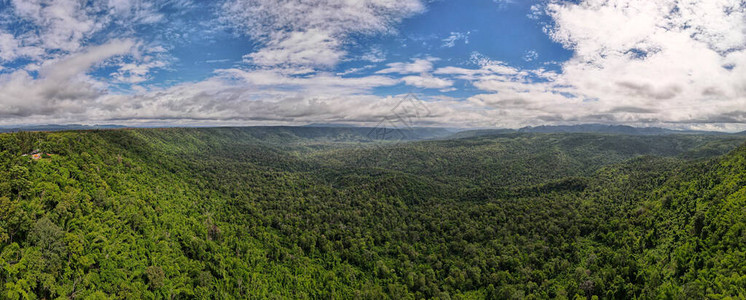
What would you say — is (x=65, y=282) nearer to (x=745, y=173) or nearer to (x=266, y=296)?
(x=266, y=296)

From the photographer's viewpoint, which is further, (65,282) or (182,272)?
(182,272)

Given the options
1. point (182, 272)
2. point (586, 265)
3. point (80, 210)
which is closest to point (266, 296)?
point (182, 272)

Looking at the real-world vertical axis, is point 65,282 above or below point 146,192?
below

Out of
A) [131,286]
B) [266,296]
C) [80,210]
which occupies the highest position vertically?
[80,210]

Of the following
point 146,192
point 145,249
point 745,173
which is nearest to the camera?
point 145,249

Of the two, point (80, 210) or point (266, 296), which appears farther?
point (266, 296)

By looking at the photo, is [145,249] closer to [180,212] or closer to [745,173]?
[180,212]

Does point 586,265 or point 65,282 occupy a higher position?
point 65,282

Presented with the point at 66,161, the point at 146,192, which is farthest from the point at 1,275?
the point at 146,192

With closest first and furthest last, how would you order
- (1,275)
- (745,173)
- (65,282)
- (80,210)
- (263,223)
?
(1,275)
(65,282)
(80,210)
(745,173)
(263,223)
